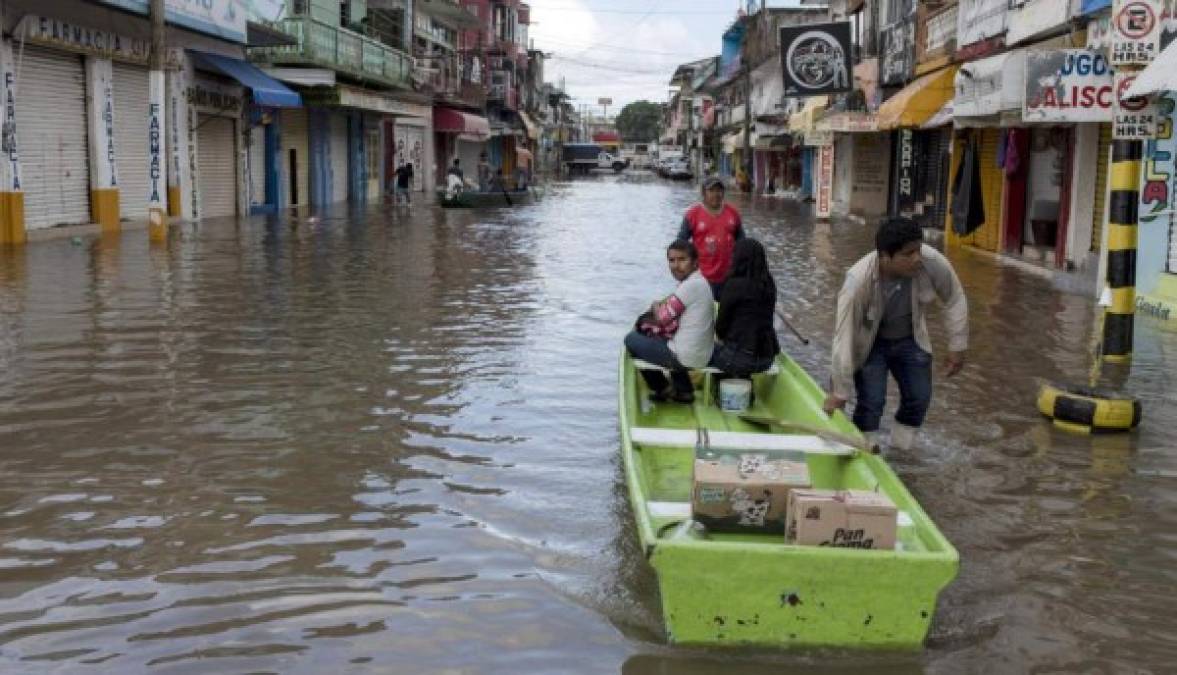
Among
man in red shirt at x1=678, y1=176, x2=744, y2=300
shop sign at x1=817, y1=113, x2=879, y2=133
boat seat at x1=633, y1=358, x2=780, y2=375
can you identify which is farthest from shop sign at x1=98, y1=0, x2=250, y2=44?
boat seat at x1=633, y1=358, x2=780, y2=375

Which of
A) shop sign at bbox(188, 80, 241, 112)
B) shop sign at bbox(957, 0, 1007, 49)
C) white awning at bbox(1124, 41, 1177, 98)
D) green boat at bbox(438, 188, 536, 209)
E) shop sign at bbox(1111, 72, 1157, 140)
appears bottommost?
green boat at bbox(438, 188, 536, 209)

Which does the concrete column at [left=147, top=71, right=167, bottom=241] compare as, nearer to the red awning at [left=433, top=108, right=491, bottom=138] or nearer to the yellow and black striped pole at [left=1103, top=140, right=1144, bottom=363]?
the yellow and black striped pole at [left=1103, top=140, right=1144, bottom=363]

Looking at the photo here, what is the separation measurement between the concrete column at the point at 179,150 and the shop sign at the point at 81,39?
1.49 m

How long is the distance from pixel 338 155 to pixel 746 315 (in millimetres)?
35466

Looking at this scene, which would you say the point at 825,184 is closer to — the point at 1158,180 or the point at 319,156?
the point at 319,156

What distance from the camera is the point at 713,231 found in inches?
383

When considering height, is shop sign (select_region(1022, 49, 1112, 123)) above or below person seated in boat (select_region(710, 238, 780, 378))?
above

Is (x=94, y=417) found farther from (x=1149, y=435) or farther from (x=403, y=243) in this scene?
(x=403, y=243)

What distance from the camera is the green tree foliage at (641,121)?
181250 mm

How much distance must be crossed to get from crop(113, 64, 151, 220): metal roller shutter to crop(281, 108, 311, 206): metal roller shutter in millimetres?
9365

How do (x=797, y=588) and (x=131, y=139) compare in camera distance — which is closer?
(x=797, y=588)

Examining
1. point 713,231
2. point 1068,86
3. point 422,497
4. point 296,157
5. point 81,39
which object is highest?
point 81,39

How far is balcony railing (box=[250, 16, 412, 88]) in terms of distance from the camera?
3153 cm

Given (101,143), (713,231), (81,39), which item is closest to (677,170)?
(101,143)
